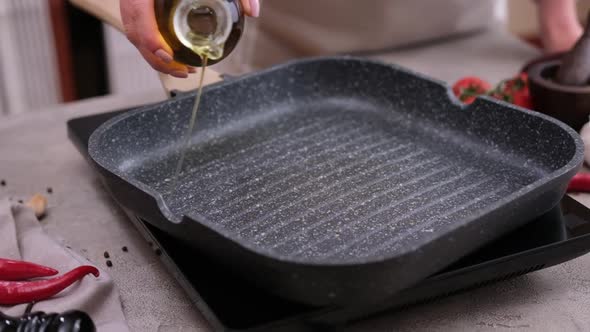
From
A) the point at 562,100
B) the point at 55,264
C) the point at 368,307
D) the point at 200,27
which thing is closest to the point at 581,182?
the point at 562,100

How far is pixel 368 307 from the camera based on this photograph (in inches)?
27.8

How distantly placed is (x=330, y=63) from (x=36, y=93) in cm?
136

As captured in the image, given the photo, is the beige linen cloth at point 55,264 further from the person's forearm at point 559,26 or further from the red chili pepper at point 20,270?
the person's forearm at point 559,26

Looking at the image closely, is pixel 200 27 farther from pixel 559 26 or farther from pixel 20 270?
pixel 559 26

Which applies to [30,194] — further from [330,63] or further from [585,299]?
[585,299]

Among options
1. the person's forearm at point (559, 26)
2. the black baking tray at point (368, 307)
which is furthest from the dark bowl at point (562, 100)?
the person's forearm at point (559, 26)

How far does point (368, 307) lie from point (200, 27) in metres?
0.36

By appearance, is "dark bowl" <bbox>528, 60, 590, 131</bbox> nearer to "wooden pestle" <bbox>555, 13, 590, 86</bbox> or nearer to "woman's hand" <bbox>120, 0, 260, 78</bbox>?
"wooden pestle" <bbox>555, 13, 590, 86</bbox>

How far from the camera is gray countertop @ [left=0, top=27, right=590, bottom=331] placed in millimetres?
773

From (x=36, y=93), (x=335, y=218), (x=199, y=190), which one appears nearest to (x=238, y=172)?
(x=199, y=190)

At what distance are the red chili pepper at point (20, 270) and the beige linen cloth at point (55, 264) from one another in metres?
0.02

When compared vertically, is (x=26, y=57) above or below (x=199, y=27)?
below

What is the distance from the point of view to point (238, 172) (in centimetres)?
96

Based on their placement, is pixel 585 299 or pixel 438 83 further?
pixel 438 83
